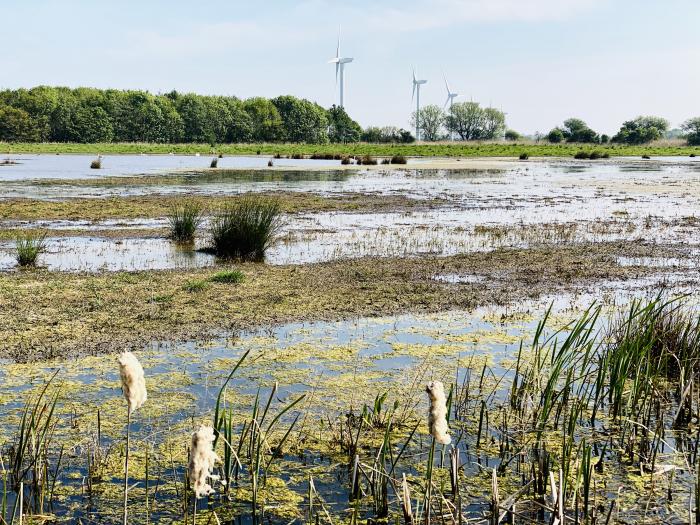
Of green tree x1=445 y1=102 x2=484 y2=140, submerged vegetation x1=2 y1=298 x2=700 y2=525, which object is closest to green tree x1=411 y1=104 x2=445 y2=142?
green tree x1=445 y1=102 x2=484 y2=140

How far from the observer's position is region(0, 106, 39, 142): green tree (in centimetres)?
12712

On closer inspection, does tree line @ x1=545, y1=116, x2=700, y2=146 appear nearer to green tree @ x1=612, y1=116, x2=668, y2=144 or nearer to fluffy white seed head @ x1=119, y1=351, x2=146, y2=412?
green tree @ x1=612, y1=116, x2=668, y2=144

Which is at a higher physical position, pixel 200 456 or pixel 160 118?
pixel 160 118

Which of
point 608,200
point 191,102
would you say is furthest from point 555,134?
point 608,200

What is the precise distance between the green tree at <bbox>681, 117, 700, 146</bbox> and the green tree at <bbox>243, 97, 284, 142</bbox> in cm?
7419

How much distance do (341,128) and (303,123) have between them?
25.1 ft

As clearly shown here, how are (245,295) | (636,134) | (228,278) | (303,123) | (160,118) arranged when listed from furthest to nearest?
(303,123), (160,118), (636,134), (228,278), (245,295)

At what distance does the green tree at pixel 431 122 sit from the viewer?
178 metres

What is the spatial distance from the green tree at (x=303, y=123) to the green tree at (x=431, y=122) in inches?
1111

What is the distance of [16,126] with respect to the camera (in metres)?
128

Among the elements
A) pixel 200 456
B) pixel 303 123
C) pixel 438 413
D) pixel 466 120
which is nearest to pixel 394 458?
pixel 438 413

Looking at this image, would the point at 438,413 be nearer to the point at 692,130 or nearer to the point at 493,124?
the point at 692,130

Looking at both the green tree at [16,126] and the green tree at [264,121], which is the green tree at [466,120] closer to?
the green tree at [264,121]

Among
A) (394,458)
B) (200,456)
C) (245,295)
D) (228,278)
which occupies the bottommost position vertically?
(394,458)
